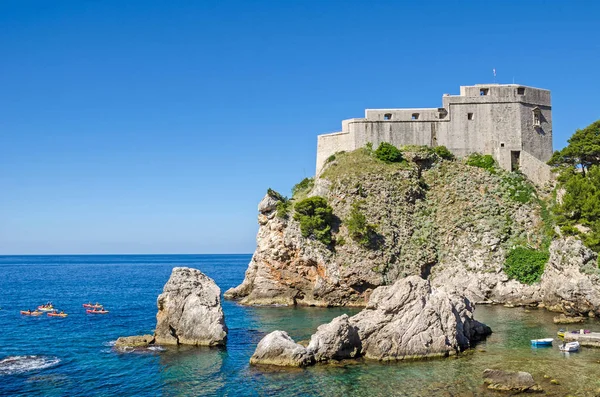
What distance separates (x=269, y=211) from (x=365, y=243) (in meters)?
10.5

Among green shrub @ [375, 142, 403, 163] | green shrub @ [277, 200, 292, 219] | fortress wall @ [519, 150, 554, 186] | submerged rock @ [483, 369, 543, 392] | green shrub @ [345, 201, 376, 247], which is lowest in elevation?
submerged rock @ [483, 369, 543, 392]

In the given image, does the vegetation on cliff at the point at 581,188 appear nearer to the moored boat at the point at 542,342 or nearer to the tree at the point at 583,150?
the tree at the point at 583,150

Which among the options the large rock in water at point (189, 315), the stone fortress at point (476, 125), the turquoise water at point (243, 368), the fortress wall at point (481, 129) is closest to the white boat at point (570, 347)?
the turquoise water at point (243, 368)

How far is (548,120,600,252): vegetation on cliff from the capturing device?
46787mm

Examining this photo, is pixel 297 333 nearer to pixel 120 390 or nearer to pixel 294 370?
pixel 294 370

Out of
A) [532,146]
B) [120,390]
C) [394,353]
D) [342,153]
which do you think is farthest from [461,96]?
[120,390]

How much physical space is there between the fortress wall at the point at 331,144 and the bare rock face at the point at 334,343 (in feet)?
110

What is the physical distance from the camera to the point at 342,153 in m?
62.0

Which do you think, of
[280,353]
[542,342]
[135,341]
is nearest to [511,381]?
[542,342]

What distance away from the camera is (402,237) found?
180ft

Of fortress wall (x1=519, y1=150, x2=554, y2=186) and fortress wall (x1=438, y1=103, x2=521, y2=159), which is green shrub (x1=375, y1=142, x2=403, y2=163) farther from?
fortress wall (x1=519, y1=150, x2=554, y2=186)

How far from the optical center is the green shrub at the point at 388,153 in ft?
193

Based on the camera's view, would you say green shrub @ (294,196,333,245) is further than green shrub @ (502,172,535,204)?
No

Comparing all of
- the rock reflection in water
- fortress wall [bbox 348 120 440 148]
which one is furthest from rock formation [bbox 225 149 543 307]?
the rock reflection in water
